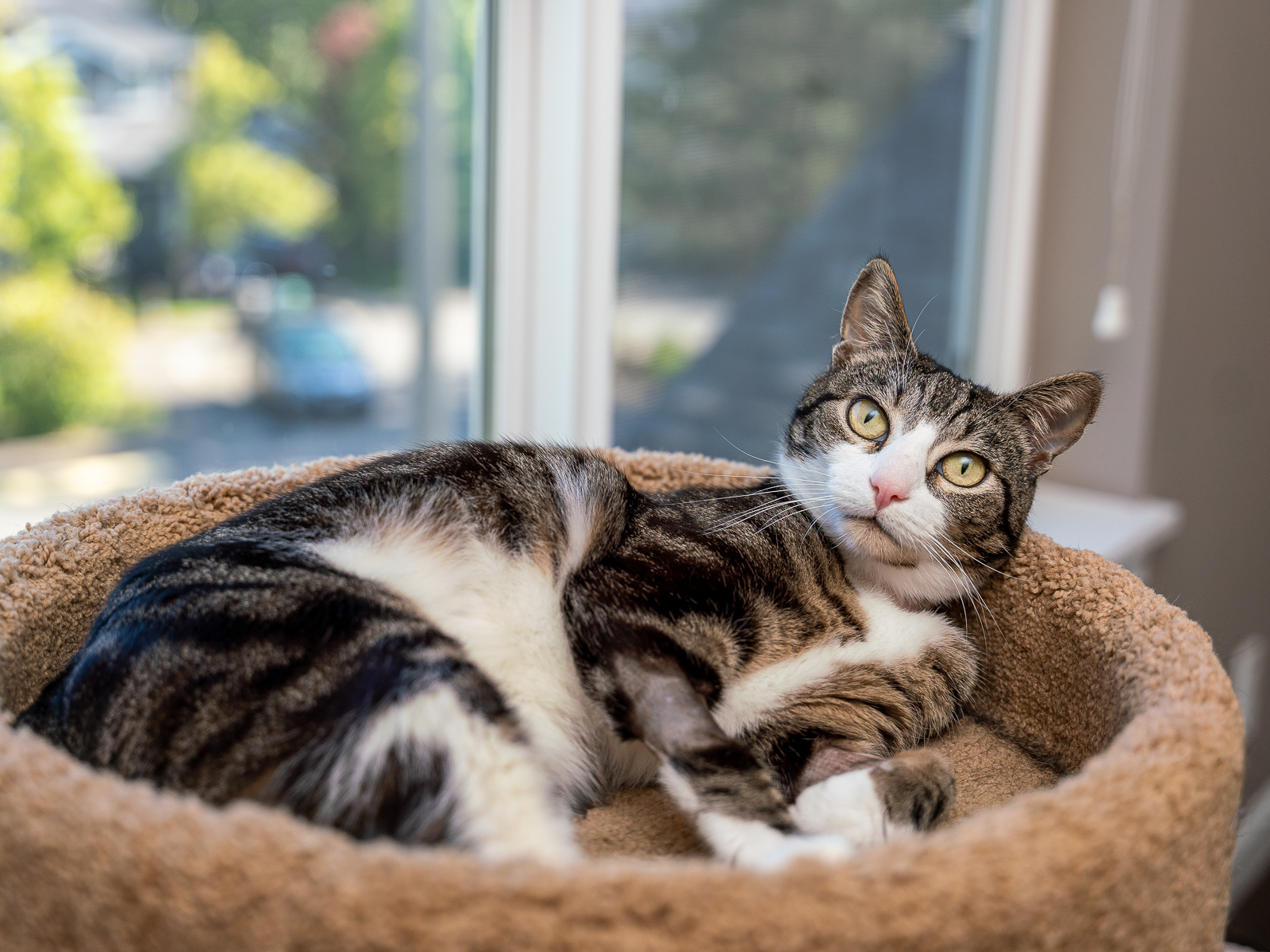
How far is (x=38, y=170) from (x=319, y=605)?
3.11 feet

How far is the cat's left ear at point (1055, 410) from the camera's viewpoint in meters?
1.15

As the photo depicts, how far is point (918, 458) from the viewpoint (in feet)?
3.61

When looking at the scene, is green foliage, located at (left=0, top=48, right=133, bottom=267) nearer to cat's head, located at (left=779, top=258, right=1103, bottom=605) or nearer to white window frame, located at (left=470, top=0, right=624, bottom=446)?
white window frame, located at (left=470, top=0, right=624, bottom=446)

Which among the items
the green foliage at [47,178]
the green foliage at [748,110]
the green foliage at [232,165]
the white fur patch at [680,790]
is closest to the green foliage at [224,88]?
the green foliage at [232,165]

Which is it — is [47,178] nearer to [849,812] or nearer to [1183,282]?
[849,812]

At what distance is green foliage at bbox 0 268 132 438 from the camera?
139 cm

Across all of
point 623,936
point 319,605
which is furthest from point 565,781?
point 623,936

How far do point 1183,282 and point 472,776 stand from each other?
1.94 meters

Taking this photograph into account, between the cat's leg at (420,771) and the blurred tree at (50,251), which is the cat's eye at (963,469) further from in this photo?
the blurred tree at (50,251)

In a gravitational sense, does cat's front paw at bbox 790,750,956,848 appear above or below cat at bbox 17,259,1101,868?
below

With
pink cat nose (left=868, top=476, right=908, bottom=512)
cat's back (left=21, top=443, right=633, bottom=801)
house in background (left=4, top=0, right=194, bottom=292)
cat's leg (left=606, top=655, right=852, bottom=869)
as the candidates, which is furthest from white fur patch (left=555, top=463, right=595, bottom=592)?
house in background (left=4, top=0, right=194, bottom=292)

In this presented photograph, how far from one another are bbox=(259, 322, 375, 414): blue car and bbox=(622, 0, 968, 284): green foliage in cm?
51

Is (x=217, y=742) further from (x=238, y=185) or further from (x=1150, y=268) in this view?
(x=1150, y=268)

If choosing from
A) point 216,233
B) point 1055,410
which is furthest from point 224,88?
point 1055,410
